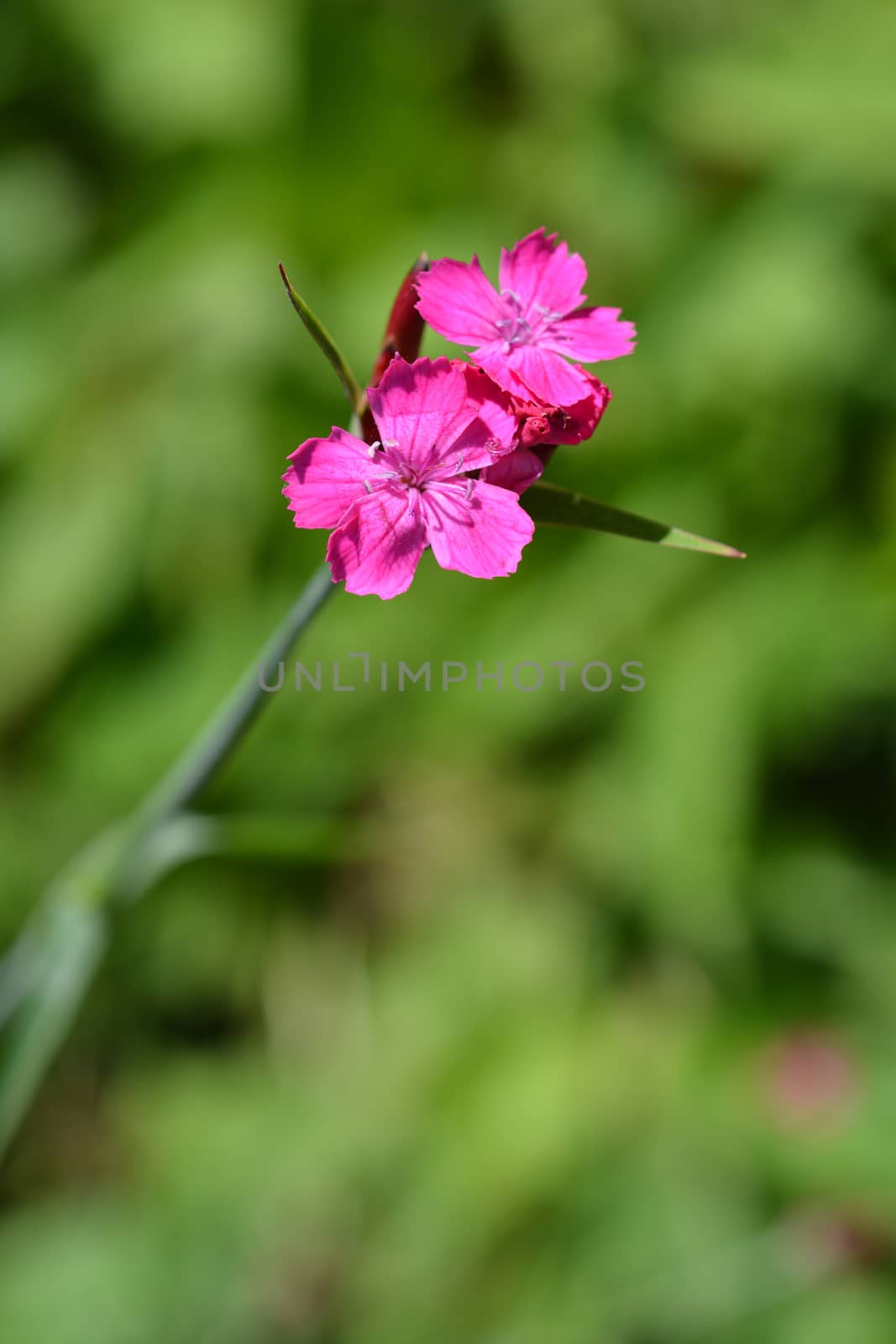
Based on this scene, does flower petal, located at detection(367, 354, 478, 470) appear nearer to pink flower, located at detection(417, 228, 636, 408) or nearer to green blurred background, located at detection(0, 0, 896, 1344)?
pink flower, located at detection(417, 228, 636, 408)

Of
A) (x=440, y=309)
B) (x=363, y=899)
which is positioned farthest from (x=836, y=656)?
(x=440, y=309)

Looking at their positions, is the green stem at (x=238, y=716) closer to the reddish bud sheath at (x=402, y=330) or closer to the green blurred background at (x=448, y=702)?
the reddish bud sheath at (x=402, y=330)

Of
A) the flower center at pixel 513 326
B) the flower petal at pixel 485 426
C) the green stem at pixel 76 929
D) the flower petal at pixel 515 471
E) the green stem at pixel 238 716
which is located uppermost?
the flower center at pixel 513 326

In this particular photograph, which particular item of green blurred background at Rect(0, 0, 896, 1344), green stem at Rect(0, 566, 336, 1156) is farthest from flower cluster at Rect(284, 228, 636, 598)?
green blurred background at Rect(0, 0, 896, 1344)

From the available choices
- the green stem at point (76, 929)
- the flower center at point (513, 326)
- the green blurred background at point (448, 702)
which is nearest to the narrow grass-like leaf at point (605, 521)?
the flower center at point (513, 326)

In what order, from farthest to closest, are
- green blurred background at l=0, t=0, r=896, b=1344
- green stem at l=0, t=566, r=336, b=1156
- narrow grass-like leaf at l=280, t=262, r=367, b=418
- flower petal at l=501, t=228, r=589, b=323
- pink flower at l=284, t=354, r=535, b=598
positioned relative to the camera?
1. green blurred background at l=0, t=0, r=896, b=1344
2. green stem at l=0, t=566, r=336, b=1156
3. flower petal at l=501, t=228, r=589, b=323
4. pink flower at l=284, t=354, r=535, b=598
5. narrow grass-like leaf at l=280, t=262, r=367, b=418

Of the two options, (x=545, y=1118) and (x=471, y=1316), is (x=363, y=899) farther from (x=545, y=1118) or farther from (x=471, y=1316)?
(x=471, y=1316)

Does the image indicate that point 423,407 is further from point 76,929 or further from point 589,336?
point 76,929
